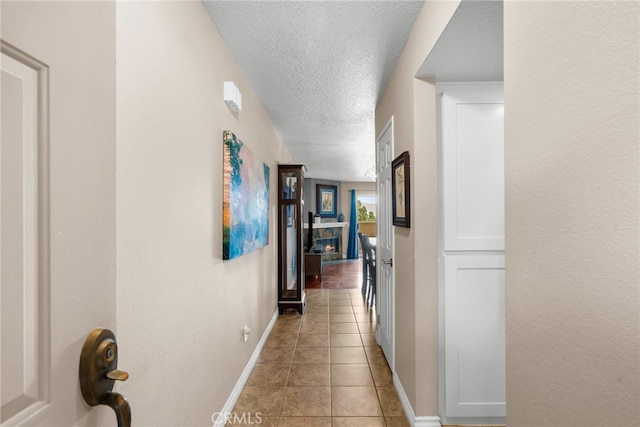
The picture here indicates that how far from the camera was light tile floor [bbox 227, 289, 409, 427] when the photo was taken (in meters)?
1.87

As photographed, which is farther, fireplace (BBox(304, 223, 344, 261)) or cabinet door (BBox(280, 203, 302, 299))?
fireplace (BBox(304, 223, 344, 261))

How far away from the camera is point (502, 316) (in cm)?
173

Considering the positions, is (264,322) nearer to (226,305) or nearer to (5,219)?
(226,305)

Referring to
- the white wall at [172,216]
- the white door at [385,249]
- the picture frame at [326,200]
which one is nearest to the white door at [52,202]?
the white wall at [172,216]

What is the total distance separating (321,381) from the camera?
89.5 inches

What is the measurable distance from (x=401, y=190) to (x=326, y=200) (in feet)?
21.7

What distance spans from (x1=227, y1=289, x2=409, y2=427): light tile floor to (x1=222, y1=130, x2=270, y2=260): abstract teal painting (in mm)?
1076

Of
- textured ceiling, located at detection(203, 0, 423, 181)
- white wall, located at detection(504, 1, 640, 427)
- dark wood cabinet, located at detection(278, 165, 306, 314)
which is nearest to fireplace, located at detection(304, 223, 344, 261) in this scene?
dark wood cabinet, located at detection(278, 165, 306, 314)

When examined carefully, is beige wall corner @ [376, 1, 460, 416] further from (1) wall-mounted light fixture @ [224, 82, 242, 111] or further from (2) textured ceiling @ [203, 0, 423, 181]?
(1) wall-mounted light fixture @ [224, 82, 242, 111]

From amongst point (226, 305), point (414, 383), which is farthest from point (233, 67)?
point (414, 383)

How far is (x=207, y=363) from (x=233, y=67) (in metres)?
1.93

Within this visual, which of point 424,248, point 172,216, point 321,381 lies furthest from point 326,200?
point 172,216

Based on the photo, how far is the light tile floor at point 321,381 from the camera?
6.12ft

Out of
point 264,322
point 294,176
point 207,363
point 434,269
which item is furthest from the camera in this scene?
point 294,176
